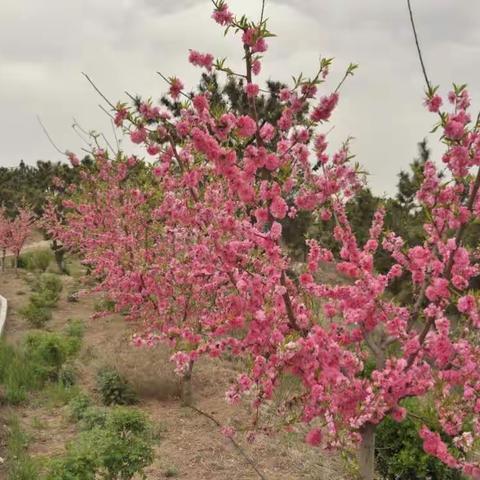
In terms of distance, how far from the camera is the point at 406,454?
6.33 m

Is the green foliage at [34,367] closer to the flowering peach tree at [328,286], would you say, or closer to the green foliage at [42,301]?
the green foliage at [42,301]

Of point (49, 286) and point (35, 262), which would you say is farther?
point (35, 262)

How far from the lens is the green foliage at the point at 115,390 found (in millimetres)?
8844

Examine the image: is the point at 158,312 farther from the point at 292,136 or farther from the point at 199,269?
the point at 292,136

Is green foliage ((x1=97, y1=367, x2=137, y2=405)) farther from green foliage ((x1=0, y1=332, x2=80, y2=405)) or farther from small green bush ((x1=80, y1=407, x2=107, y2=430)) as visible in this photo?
small green bush ((x1=80, y1=407, x2=107, y2=430))

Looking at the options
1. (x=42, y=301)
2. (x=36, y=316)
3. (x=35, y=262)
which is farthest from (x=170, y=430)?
(x=35, y=262)

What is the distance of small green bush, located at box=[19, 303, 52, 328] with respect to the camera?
568 inches

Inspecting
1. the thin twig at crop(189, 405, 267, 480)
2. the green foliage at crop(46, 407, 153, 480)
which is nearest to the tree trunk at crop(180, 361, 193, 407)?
the thin twig at crop(189, 405, 267, 480)

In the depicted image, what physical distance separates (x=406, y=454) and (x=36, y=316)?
1041 cm

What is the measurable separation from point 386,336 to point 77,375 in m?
6.46

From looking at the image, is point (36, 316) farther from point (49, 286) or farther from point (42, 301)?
point (49, 286)

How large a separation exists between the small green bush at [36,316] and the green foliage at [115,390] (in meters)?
5.89

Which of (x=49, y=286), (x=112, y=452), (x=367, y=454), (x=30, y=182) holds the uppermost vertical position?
(x=30, y=182)

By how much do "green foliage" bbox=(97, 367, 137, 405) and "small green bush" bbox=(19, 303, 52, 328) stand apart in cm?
589
